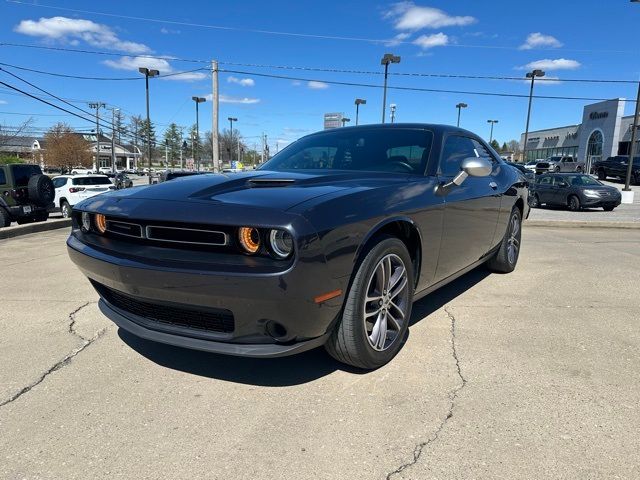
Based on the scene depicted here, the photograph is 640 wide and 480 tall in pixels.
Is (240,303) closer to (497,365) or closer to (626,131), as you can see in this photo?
(497,365)

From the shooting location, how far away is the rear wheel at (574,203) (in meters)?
15.6

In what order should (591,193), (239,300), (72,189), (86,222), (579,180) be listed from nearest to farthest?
(239,300), (86,222), (591,193), (579,180), (72,189)

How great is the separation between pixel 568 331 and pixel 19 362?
391 cm

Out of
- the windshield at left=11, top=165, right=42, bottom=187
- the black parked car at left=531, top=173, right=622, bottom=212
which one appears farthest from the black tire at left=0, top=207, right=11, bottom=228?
the black parked car at left=531, top=173, right=622, bottom=212

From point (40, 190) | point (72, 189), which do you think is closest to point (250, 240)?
point (40, 190)

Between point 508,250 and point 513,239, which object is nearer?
point 508,250

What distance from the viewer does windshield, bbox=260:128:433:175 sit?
3490 mm

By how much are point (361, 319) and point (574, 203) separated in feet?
51.7

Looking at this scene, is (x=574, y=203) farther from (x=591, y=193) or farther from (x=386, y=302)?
(x=386, y=302)

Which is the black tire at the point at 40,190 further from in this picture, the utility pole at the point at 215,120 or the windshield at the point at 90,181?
the utility pole at the point at 215,120

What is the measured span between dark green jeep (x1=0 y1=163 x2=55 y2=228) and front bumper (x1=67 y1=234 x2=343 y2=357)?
11047 millimetres

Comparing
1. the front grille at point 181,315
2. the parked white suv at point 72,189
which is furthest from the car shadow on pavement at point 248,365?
the parked white suv at point 72,189

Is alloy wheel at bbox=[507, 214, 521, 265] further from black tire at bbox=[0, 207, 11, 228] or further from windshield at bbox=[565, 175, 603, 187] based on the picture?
windshield at bbox=[565, 175, 603, 187]

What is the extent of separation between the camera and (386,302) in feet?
9.29
